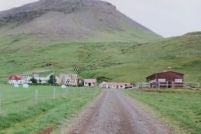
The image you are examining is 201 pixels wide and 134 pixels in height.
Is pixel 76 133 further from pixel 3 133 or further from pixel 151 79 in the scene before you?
pixel 151 79

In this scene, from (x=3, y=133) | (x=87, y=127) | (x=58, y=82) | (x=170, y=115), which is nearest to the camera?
(x=3, y=133)

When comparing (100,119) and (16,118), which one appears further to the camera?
(100,119)

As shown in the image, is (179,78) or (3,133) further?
(179,78)

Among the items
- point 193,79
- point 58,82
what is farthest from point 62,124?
point 58,82

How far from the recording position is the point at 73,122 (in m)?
30.2

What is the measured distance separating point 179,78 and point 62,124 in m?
119

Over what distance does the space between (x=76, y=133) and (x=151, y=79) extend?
A: 129314 millimetres

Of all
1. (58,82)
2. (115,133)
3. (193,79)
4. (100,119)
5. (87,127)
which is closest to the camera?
(115,133)

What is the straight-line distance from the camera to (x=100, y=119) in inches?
1268

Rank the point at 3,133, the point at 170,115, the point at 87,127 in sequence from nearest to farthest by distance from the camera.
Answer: the point at 3,133, the point at 87,127, the point at 170,115

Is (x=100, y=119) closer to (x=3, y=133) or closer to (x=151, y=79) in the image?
(x=3, y=133)

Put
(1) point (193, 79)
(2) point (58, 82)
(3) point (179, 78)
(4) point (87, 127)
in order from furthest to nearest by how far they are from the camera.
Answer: (2) point (58, 82)
(1) point (193, 79)
(3) point (179, 78)
(4) point (87, 127)

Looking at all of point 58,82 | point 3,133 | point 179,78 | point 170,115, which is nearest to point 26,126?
point 3,133

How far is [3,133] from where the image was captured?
23266 millimetres
